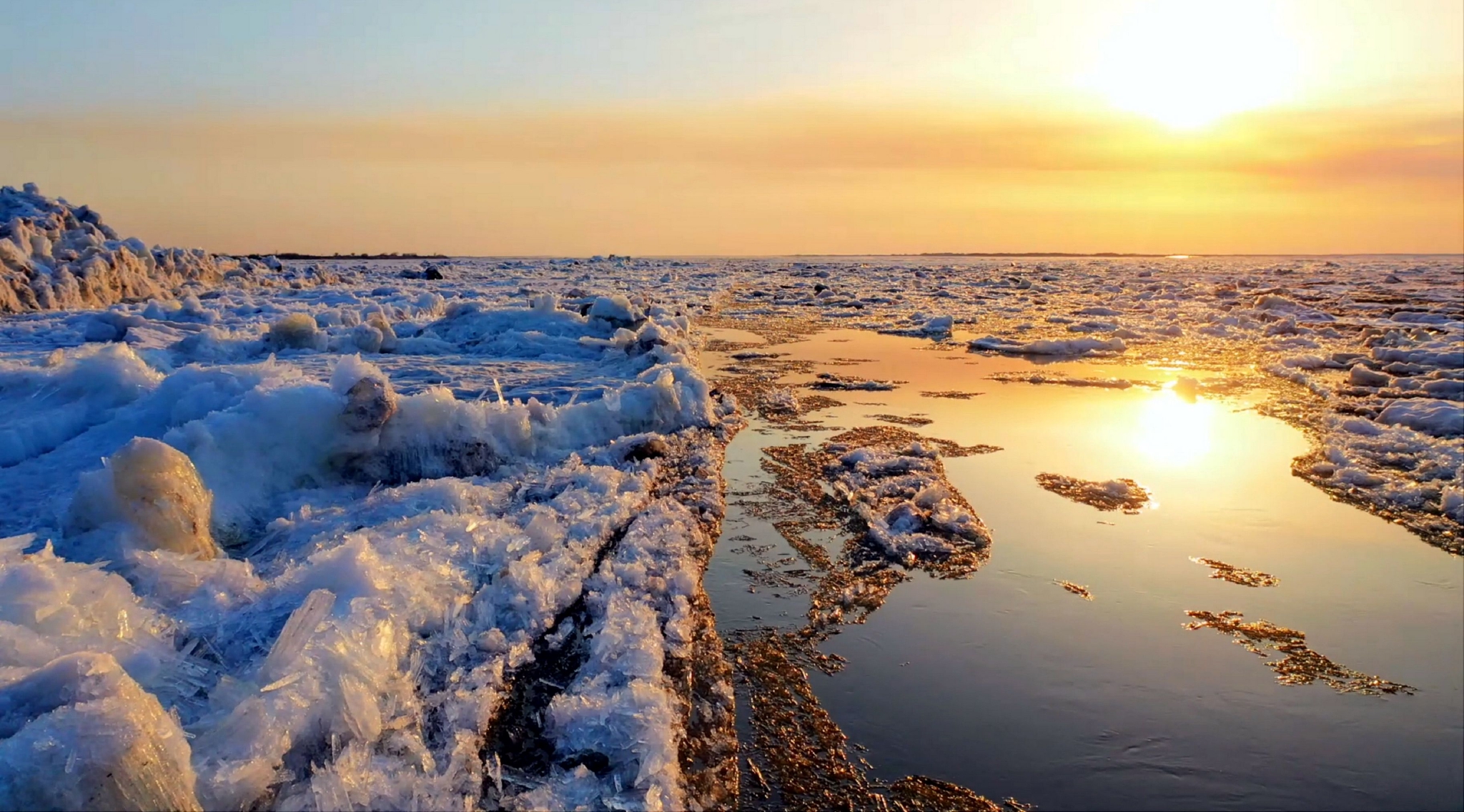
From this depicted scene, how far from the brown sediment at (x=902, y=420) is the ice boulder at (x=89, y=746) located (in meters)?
5.64

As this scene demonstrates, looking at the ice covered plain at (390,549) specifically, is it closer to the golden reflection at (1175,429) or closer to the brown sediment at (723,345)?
the golden reflection at (1175,429)

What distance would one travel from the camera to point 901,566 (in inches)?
150

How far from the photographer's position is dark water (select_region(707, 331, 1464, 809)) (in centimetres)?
232

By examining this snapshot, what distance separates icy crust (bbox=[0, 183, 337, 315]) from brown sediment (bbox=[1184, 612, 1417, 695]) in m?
15.2

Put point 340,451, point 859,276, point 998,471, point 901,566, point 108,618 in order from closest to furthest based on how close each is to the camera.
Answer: point 108,618 < point 901,566 < point 340,451 < point 998,471 < point 859,276

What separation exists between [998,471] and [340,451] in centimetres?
408

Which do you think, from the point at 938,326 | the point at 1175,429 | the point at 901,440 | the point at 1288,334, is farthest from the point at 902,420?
the point at 1288,334

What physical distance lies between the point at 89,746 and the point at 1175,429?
7156 millimetres

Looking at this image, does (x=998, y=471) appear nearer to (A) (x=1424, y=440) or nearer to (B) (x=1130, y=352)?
(A) (x=1424, y=440)

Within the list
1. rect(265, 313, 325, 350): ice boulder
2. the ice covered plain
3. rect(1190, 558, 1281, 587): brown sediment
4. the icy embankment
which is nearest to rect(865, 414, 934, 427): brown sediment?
the ice covered plain

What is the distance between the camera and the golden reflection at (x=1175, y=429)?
5922 mm

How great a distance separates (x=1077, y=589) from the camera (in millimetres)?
3520

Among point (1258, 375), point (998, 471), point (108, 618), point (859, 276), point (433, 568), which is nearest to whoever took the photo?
point (108, 618)

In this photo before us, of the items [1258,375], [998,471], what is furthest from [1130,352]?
[998,471]
